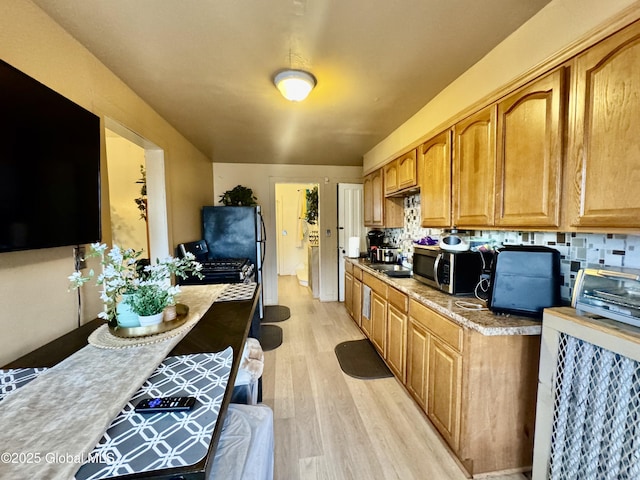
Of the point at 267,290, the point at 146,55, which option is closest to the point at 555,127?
the point at 146,55

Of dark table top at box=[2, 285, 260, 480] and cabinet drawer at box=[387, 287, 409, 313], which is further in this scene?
cabinet drawer at box=[387, 287, 409, 313]

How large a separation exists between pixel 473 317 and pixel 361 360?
1.57 metres

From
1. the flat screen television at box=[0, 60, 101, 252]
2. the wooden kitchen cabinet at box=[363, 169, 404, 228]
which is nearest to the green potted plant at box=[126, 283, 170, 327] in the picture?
the flat screen television at box=[0, 60, 101, 252]

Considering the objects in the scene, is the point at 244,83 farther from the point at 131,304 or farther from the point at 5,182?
the point at 131,304

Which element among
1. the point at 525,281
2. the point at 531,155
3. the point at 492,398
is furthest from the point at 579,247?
the point at 492,398

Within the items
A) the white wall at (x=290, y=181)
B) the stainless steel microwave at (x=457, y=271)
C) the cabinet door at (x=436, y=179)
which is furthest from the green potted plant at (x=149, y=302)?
the white wall at (x=290, y=181)

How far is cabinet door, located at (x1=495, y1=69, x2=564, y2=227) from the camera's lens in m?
1.28

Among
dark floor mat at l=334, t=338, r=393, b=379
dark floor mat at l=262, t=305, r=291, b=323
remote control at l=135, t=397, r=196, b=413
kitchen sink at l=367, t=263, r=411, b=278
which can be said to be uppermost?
kitchen sink at l=367, t=263, r=411, b=278

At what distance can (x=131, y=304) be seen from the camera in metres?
1.17

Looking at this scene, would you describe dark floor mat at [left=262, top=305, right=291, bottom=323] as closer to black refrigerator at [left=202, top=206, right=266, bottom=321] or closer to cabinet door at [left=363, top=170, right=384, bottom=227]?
black refrigerator at [left=202, top=206, right=266, bottom=321]

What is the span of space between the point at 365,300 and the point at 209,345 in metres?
2.24

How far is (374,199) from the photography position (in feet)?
12.1

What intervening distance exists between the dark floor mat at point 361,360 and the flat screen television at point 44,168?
2245mm

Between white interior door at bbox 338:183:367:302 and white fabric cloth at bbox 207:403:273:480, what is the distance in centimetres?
353
